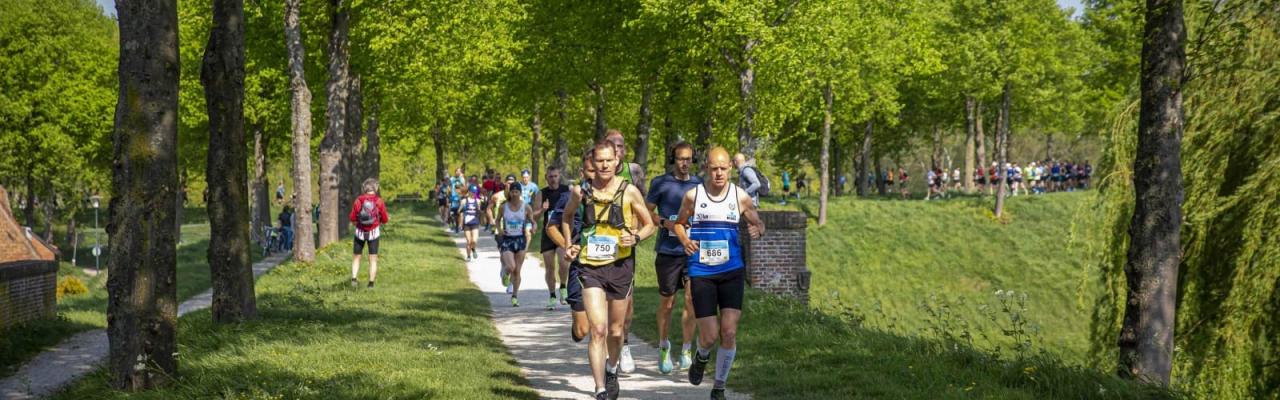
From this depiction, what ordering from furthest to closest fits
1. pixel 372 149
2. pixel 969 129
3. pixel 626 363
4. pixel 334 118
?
pixel 969 129
pixel 372 149
pixel 334 118
pixel 626 363

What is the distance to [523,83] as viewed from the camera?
3809 cm

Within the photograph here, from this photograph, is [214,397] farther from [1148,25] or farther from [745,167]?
[1148,25]

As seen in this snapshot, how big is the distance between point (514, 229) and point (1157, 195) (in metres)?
8.49

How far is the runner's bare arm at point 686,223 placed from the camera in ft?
28.5

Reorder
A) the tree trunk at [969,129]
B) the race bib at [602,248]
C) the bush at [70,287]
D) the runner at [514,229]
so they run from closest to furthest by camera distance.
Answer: the race bib at [602,248]
the runner at [514,229]
the bush at [70,287]
the tree trunk at [969,129]

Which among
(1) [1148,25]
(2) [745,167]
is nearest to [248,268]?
(2) [745,167]

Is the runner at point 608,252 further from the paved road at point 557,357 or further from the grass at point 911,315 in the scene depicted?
the grass at point 911,315

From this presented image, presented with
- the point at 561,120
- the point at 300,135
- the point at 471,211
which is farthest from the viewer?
the point at 561,120

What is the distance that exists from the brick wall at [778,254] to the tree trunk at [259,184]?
1081 inches

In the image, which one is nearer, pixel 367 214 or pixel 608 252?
pixel 608 252

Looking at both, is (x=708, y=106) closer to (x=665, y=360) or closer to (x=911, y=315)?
(x=911, y=315)

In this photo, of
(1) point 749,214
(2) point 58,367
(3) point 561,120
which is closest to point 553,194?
(1) point 749,214

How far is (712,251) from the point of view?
868cm

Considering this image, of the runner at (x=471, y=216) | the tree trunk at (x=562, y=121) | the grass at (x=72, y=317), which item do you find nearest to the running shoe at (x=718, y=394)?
the grass at (x=72, y=317)
